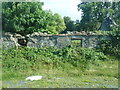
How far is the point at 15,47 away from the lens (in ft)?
28.2

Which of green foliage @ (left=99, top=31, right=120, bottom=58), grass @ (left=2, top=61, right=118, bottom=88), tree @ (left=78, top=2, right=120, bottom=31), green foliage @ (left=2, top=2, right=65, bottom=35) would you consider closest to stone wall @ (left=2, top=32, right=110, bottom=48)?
green foliage @ (left=99, top=31, right=120, bottom=58)

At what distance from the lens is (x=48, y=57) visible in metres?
7.48

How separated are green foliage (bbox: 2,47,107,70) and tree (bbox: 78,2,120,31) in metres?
16.2

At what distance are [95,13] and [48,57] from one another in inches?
712

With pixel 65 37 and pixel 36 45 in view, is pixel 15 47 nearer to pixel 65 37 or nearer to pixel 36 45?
pixel 36 45

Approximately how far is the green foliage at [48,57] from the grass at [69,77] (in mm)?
249

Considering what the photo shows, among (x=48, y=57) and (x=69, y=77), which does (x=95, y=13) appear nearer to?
(x=48, y=57)

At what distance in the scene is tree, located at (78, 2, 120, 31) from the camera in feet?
77.5

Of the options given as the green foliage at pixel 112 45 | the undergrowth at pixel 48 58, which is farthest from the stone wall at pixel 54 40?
the undergrowth at pixel 48 58

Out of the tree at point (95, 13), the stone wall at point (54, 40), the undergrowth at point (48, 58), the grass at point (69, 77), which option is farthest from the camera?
the tree at point (95, 13)

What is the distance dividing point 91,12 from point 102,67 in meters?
17.8

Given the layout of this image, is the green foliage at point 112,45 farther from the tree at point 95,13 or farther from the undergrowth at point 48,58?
the tree at point 95,13

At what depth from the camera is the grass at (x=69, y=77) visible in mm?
5351

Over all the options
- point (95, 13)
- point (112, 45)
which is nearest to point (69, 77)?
point (112, 45)
